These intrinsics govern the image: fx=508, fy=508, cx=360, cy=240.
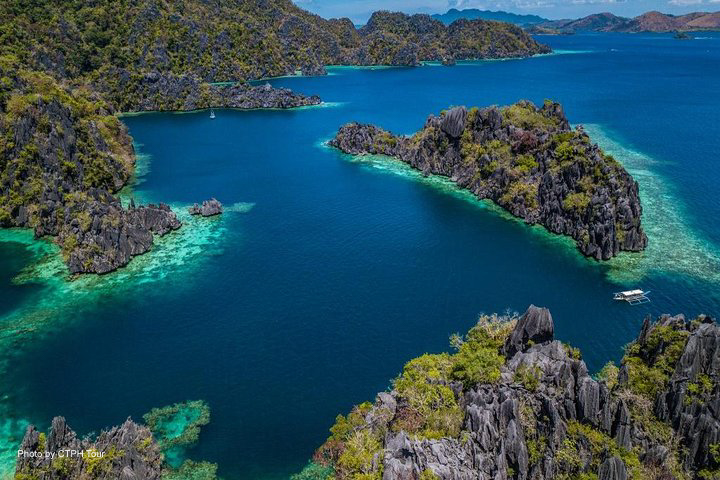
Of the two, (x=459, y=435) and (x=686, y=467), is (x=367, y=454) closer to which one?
(x=459, y=435)

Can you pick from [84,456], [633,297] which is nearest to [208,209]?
[84,456]

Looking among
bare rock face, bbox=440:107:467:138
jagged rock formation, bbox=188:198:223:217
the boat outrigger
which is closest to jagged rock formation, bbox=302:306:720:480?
the boat outrigger

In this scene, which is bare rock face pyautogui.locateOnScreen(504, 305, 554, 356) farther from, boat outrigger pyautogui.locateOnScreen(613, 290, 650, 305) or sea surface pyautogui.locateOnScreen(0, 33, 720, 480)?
boat outrigger pyautogui.locateOnScreen(613, 290, 650, 305)

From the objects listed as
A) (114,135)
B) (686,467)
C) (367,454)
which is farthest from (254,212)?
(686,467)

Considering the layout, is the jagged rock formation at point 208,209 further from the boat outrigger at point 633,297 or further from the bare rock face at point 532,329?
the boat outrigger at point 633,297

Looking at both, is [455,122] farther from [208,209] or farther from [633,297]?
[633,297]

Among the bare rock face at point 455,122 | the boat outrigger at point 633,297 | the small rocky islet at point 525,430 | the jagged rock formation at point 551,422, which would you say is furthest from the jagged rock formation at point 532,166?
the jagged rock formation at point 551,422
